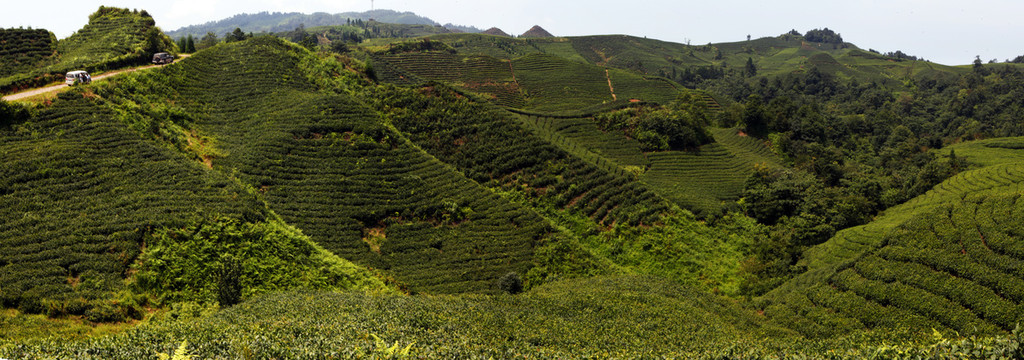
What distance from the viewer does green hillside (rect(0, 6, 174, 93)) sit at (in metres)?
34.8

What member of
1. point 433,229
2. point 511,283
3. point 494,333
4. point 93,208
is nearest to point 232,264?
point 93,208

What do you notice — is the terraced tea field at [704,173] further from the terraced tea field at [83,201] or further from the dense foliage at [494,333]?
the terraced tea field at [83,201]

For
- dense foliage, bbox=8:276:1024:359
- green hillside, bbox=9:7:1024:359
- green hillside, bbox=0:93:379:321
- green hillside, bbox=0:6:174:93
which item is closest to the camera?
dense foliage, bbox=8:276:1024:359

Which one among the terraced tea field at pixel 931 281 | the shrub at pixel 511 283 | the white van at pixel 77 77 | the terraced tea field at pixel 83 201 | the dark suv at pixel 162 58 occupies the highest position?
the dark suv at pixel 162 58

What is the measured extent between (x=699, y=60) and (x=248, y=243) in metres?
178

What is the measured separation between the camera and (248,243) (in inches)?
890

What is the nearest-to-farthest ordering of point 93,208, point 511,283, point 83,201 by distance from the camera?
point 93,208 < point 83,201 < point 511,283

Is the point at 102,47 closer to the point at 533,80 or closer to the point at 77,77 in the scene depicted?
the point at 77,77

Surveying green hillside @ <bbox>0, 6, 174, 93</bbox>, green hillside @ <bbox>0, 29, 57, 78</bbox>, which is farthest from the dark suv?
green hillside @ <bbox>0, 29, 57, 78</bbox>

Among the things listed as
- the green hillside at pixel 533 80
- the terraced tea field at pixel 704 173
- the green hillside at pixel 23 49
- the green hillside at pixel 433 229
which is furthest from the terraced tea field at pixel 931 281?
the green hillside at pixel 23 49

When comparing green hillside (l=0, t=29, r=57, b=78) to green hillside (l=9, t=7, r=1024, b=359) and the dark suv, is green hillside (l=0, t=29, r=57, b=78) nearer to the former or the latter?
green hillside (l=9, t=7, r=1024, b=359)

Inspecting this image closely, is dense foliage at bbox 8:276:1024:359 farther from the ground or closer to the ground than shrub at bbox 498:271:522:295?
farther from the ground

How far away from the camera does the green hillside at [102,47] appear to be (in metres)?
34.8

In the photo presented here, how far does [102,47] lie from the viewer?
44.2 metres
